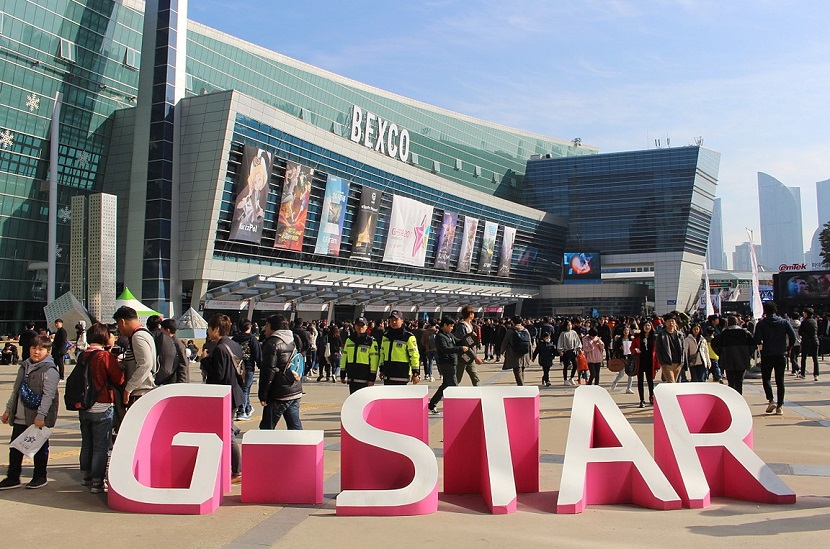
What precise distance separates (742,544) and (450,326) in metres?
6.67

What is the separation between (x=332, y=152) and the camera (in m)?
52.9

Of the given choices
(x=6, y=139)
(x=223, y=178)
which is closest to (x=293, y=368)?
(x=223, y=178)

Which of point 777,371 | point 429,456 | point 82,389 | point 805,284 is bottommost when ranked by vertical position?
point 429,456

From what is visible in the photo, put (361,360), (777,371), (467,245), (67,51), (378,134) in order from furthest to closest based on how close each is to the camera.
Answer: (467,245), (378,134), (67,51), (777,371), (361,360)

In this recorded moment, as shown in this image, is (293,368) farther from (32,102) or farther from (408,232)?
(408,232)

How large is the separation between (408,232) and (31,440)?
181 feet

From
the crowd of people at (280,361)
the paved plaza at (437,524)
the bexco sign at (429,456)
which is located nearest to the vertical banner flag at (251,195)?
the crowd of people at (280,361)

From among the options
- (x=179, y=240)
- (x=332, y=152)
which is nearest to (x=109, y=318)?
(x=179, y=240)

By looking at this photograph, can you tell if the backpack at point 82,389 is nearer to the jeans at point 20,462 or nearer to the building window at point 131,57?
the jeans at point 20,462

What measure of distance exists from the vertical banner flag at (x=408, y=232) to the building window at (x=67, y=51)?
25.9 m

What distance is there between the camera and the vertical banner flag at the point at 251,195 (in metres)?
43.9

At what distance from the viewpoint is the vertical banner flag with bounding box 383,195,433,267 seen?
5953cm

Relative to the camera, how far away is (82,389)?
22.2 feet

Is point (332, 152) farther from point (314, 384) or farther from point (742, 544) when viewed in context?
point (742, 544)
